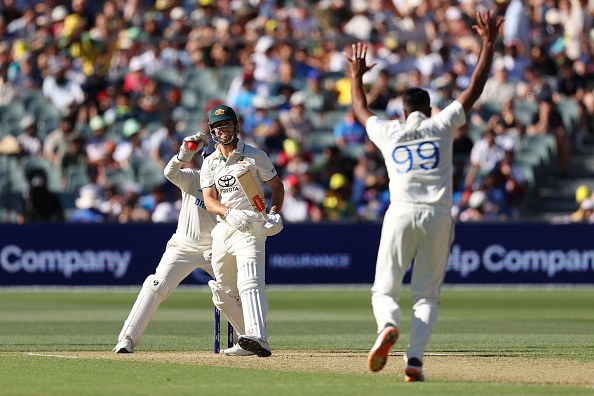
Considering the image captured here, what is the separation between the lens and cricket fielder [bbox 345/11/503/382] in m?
7.81

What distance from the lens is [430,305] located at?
790 cm

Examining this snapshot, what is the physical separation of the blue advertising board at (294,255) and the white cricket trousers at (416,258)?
1210cm

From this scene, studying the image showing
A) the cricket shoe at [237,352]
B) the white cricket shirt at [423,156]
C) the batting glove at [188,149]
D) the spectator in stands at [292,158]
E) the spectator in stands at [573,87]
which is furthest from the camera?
the spectator in stands at [573,87]

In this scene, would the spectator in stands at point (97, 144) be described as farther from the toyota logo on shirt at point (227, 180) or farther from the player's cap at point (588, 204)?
the toyota logo on shirt at point (227, 180)

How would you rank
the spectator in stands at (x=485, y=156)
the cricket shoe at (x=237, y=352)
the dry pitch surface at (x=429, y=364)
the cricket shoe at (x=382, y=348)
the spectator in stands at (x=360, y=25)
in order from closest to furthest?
the cricket shoe at (x=382, y=348) < the dry pitch surface at (x=429, y=364) < the cricket shoe at (x=237, y=352) < the spectator in stands at (x=485, y=156) < the spectator in stands at (x=360, y=25)

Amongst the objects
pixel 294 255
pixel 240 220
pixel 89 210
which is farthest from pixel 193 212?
pixel 89 210

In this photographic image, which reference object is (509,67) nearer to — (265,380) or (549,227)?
(549,227)

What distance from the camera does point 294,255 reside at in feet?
66.5

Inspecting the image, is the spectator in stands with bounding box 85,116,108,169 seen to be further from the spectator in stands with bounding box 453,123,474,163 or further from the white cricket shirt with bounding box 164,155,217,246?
the white cricket shirt with bounding box 164,155,217,246

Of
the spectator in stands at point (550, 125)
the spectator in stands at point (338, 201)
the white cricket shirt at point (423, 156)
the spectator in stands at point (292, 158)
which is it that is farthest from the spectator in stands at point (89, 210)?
the white cricket shirt at point (423, 156)

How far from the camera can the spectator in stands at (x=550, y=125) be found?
22188 mm

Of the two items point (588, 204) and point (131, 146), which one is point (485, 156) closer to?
point (588, 204)

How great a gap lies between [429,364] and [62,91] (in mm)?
16833

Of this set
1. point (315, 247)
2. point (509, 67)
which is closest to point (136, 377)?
point (315, 247)
